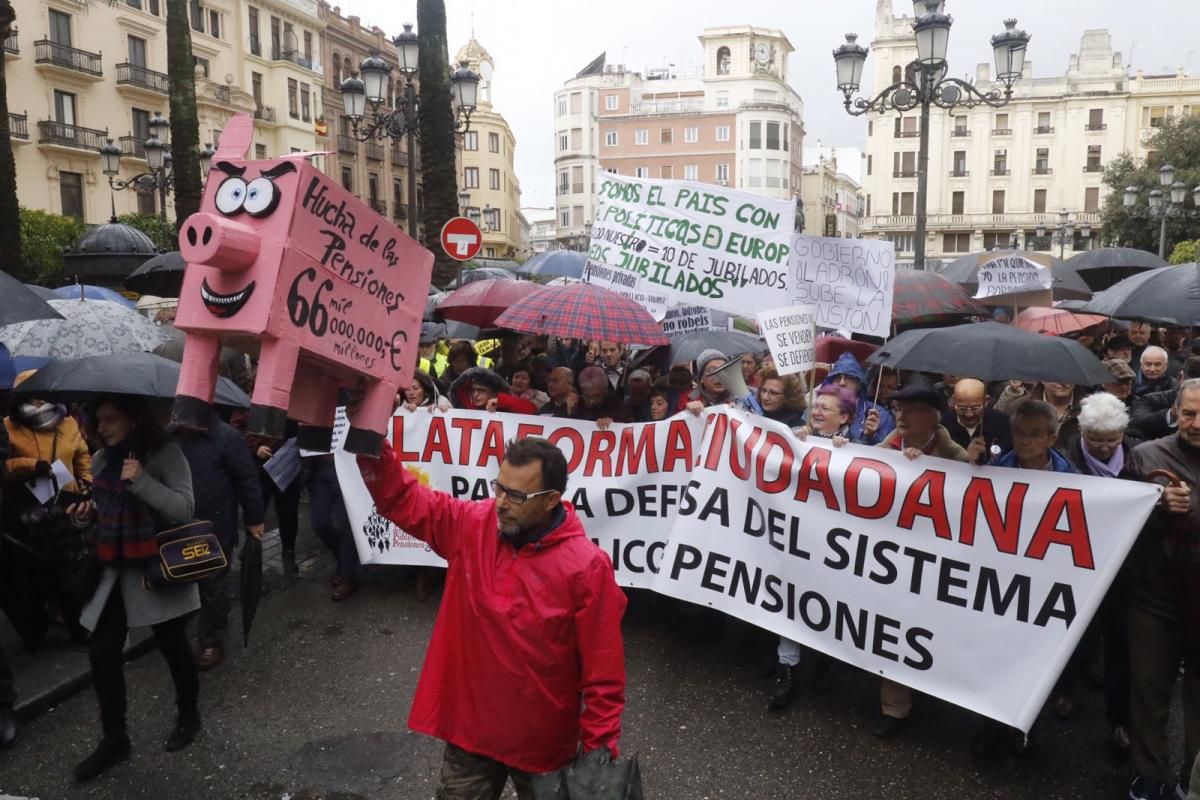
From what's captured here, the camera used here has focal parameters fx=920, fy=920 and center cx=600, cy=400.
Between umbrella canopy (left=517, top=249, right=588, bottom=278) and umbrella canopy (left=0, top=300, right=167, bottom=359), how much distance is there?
22.9ft

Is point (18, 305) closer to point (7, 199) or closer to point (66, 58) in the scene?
point (7, 199)

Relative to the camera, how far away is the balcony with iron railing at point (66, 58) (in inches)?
1340

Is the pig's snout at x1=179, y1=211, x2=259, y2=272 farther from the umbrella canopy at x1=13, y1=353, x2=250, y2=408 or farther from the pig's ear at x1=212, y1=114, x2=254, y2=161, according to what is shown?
the umbrella canopy at x1=13, y1=353, x2=250, y2=408

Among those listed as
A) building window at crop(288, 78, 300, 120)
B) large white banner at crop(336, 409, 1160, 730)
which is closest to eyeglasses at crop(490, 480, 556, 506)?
large white banner at crop(336, 409, 1160, 730)

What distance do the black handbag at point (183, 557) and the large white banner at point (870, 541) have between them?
2.09 m

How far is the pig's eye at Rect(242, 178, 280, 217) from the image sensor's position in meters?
2.42

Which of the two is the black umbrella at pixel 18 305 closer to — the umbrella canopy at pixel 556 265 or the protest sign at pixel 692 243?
the protest sign at pixel 692 243

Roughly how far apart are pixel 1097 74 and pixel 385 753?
74.1 metres

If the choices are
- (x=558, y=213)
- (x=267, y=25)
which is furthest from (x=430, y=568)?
(x=558, y=213)

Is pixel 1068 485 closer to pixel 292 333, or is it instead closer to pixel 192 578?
pixel 292 333

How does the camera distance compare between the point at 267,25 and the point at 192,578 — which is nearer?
the point at 192,578

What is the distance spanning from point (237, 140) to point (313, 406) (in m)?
0.78

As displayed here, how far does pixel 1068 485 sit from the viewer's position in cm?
383

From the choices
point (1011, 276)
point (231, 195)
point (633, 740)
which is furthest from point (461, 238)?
point (231, 195)
